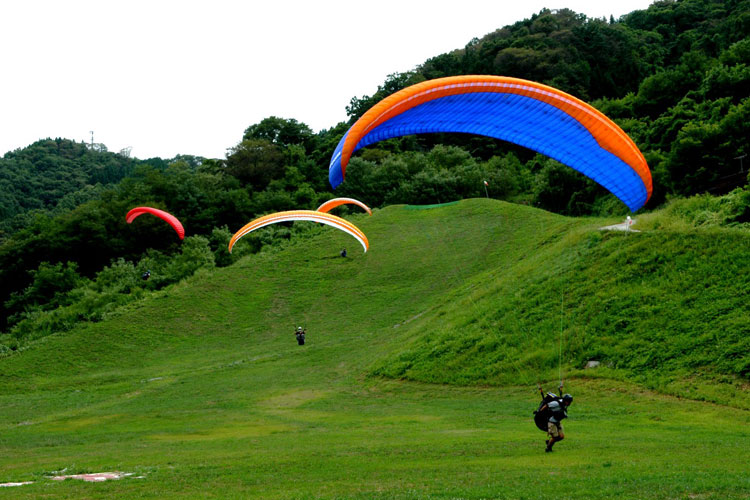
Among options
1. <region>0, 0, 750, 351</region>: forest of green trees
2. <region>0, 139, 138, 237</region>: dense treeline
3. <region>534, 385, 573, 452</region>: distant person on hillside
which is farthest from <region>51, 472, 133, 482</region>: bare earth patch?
<region>0, 139, 138, 237</region>: dense treeline

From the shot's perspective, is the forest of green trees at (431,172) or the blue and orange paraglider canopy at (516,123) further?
the forest of green trees at (431,172)

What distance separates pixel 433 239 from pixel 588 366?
32.4 metres

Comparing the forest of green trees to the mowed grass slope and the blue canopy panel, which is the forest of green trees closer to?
the mowed grass slope

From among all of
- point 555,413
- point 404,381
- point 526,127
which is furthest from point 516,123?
point 404,381

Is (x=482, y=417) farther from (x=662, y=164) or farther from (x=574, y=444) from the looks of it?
(x=662, y=164)

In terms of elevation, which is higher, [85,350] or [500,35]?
[500,35]

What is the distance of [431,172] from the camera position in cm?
6969

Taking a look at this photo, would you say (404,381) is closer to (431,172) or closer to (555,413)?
(555,413)

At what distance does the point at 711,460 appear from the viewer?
11547mm

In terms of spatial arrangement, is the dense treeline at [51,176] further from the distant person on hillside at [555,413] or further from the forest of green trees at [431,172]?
the distant person on hillside at [555,413]

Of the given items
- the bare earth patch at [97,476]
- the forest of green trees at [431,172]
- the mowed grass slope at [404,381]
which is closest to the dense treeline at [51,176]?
the forest of green trees at [431,172]

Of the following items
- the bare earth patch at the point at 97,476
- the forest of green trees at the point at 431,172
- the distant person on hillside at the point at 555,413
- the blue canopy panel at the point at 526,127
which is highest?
the forest of green trees at the point at 431,172

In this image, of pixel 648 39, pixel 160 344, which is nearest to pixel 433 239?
pixel 160 344

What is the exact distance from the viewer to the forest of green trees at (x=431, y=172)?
43.4 metres
